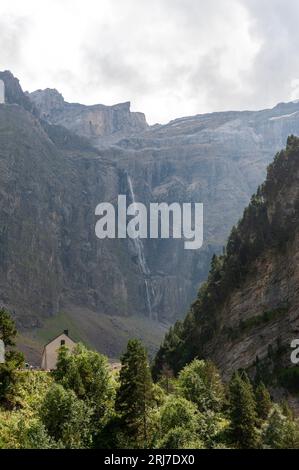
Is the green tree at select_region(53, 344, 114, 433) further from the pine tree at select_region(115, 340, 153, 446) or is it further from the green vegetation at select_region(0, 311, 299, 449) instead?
the pine tree at select_region(115, 340, 153, 446)

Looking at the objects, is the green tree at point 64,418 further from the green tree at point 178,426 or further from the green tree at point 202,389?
the green tree at point 202,389

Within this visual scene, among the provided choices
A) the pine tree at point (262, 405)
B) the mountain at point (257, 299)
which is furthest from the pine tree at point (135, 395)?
the mountain at point (257, 299)

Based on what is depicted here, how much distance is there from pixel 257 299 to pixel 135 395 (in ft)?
210

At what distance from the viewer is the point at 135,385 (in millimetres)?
57125

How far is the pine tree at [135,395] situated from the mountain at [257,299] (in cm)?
3959

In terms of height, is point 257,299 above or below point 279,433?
above

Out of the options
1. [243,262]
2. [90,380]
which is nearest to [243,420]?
[90,380]

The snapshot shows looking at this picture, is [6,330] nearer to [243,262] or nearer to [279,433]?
[279,433]

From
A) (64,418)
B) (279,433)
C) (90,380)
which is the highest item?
(90,380)

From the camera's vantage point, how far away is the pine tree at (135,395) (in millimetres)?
55781

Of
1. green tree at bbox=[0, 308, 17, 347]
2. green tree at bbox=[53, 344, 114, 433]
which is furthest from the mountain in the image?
green tree at bbox=[0, 308, 17, 347]

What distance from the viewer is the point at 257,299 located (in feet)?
382

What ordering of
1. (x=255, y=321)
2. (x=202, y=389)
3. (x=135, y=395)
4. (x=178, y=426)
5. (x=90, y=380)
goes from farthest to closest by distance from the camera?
1. (x=255, y=321)
2. (x=202, y=389)
3. (x=90, y=380)
4. (x=135, y=395)
5. (x=178, y=426)

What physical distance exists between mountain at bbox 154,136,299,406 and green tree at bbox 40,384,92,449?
45.7m
